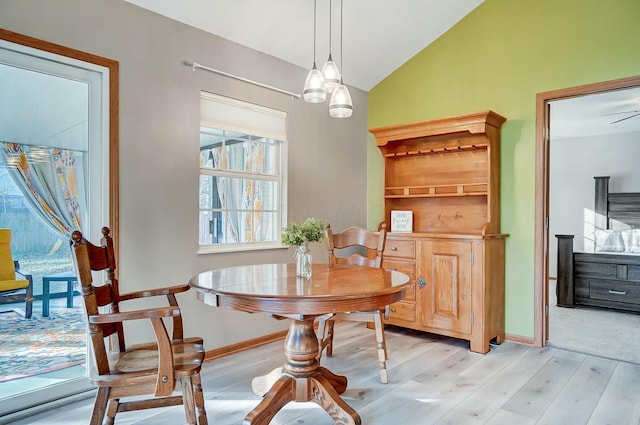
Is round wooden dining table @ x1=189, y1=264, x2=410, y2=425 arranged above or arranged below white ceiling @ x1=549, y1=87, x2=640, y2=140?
below

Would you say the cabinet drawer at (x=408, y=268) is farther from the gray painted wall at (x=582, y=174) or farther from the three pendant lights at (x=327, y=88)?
the gray painted wall at (x=582, y=174)

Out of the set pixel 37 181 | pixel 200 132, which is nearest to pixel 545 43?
pixel 200 132

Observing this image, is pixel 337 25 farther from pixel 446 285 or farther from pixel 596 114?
pixel 596 114

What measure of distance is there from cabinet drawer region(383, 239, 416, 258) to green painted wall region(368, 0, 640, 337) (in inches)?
32.6

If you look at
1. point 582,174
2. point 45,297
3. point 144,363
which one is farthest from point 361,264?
point 582,174

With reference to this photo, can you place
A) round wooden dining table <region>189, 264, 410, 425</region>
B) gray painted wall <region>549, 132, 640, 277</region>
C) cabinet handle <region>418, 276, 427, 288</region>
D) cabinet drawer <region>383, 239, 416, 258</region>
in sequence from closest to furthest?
round wooden dining table <region>189, 264, 410, 425</region> → cabinet handle <region>418, 276, 427, 288</region> → cabinet drawer <region>383, 239, 416, 258</region> → gray painted wall <region>549, 132, 640, 277</region>

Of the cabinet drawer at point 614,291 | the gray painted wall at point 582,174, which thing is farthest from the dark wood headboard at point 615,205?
the cabinet drawer at point 614,291

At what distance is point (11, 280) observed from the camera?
227 centimetres

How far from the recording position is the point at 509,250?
363 cm

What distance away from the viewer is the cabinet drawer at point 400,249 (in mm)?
Answer: 3676

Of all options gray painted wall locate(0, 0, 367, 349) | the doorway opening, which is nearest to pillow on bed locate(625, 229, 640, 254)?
the doorway opening

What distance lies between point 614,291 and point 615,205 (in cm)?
263

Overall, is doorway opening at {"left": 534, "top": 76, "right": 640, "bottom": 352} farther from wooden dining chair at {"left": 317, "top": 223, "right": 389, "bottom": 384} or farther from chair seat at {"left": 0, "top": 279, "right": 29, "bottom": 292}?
chair seat at {"left": 0, "top": 279, "right": 29, "bottom": 292}

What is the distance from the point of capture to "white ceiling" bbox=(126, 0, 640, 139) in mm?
2977
